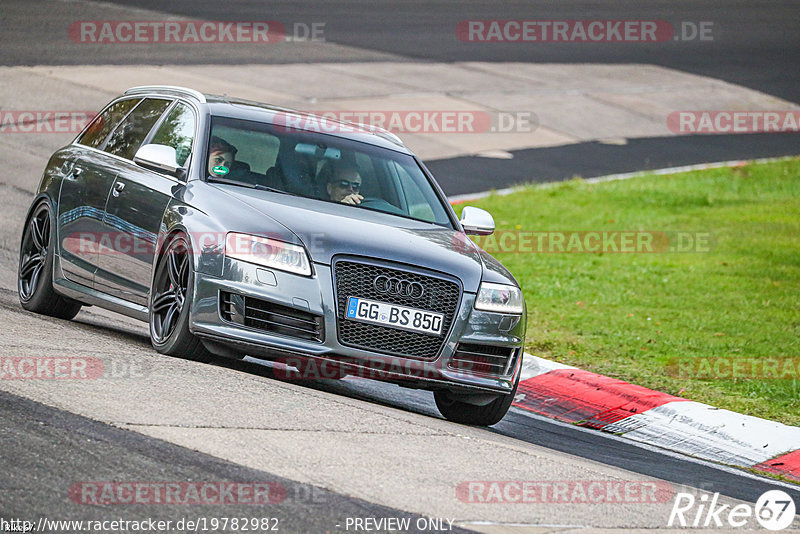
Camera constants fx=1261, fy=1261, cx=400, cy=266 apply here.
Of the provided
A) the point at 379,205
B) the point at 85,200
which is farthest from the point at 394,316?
the point at 85,200

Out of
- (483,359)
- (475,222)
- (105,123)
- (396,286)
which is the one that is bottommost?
(483,359)

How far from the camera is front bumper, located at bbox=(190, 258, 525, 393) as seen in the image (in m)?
7.11

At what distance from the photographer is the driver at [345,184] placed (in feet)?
27.1

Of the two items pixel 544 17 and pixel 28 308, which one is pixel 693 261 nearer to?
pixel 28 308

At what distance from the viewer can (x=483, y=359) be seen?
25.1 feet

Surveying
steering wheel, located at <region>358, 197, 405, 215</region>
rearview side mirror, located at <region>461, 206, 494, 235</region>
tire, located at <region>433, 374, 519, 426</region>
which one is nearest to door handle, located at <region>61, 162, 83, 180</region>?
steering wheel, located at <region>358, 197, 405, 215</region>

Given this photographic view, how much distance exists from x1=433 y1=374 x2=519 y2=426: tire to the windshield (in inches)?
48.4

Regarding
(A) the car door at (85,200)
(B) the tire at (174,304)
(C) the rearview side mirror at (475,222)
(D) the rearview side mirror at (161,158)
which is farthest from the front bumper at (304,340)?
(A) the car door at (85,200)

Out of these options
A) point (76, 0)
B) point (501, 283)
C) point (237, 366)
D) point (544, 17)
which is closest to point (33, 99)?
point (76, 0)

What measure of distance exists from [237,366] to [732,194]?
44.3ft

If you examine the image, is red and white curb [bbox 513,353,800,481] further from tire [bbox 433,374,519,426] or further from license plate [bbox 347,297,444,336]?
license plate [bbox 347,297,444,336]

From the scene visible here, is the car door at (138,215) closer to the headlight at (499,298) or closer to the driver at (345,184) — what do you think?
the driver at (345,184)

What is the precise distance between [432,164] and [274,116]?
1143 centimetres

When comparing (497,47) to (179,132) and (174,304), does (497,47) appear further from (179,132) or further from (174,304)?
(174,304)
